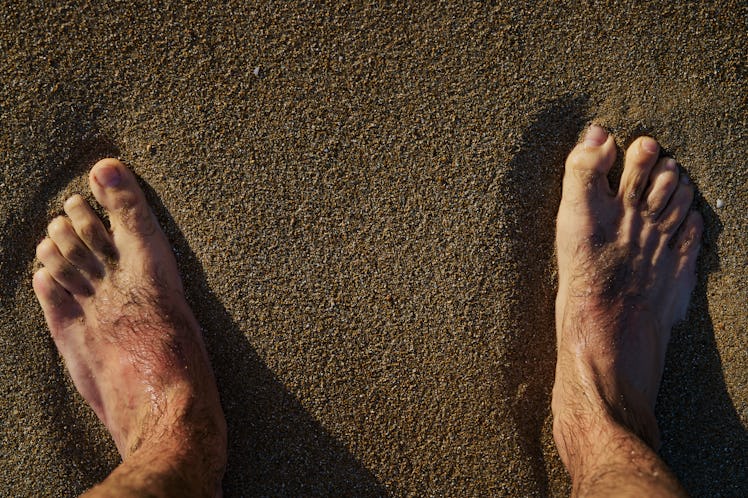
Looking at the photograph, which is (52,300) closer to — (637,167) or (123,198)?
(123,198)

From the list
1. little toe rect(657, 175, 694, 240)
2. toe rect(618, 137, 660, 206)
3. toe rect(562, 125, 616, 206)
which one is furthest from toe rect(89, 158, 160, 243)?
little toe rect(657, 175, 694, 240)

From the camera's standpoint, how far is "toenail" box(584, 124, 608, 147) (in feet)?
6.44

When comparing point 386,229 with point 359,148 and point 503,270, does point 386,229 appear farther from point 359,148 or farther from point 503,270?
point 503,270

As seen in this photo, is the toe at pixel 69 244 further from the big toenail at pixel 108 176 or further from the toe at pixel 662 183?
the toe at pixel 662 183

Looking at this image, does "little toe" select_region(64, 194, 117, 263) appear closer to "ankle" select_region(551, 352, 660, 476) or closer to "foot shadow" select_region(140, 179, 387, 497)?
"foot shadow" select_region(140, 179, 387, 497)

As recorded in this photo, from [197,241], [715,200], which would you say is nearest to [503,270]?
[715,200]

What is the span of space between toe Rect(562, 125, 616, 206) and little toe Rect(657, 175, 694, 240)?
280 millimetres

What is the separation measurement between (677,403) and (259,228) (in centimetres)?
170

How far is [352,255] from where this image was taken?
1.99m

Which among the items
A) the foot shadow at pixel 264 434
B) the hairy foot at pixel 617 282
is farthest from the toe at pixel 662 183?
the foot shadow at pixel 264 434

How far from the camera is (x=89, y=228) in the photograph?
2020 millimetres

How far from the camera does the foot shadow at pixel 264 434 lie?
80.0 inches

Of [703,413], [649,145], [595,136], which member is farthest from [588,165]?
[703,413]

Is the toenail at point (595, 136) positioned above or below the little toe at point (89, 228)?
below
